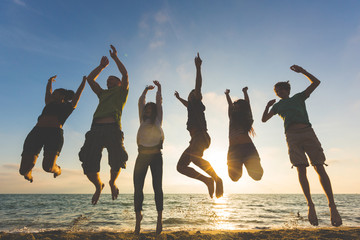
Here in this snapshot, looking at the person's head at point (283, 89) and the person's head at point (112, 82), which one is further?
the person's head at point (283, 89)

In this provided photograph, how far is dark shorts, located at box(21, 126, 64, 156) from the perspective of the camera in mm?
4406

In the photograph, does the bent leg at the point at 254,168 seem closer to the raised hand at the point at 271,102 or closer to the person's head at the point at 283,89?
the raised hand at the point at 271,102

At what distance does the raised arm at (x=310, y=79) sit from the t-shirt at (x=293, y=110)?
0.12 m

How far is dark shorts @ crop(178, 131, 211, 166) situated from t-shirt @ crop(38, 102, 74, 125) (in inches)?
109

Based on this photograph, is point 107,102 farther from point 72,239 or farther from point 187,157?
point 72,239

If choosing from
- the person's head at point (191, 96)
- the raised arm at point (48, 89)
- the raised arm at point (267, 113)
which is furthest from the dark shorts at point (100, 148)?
the raised arm at point (267, 113)

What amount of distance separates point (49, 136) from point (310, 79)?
577 centimetres

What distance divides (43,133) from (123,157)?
1.76 m

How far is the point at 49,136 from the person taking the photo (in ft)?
14.7

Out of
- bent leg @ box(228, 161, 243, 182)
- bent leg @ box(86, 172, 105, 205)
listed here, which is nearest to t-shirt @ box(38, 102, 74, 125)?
bent leg @ box(86, 172, 105, 205)

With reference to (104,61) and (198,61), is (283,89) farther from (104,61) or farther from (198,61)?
(104,61)

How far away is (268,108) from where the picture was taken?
5.27 m

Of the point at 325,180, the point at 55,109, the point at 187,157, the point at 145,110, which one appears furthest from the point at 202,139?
the point at 55,109

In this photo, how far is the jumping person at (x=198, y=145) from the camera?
4.80 meters
